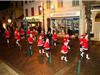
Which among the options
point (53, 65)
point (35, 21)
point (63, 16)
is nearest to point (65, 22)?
point (63, 16)

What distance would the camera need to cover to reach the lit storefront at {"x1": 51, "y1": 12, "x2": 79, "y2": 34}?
28.3 meters

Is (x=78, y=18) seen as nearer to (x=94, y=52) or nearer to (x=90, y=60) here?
(x=94, y=52)

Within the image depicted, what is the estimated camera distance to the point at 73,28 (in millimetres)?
28938

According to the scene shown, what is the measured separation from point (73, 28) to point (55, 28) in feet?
14.4

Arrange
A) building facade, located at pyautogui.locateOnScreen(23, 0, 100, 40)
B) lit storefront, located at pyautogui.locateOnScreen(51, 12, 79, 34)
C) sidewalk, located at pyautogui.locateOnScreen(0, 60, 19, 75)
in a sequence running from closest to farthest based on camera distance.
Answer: sidewalk, located at pyautogui.locateOnScreen(0, 60, 19, 75)
building facade, located at pyautogui.locateOnScreen(23, 0, 100, 40)
lit storefront, located at pyautogui.locateOnScreen(51, 12, 79, 34)

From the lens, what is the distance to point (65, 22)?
100ft

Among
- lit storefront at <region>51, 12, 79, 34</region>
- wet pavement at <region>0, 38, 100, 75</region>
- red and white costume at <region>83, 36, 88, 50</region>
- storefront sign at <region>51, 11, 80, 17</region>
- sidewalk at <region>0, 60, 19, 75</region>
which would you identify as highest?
storefront sign at <region>51, 11, 80, 17</region>

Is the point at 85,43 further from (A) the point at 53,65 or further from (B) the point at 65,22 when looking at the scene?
(B) the point at 65,22

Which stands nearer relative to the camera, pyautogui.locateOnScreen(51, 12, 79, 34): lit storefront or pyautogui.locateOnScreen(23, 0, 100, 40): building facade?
pyautogui.locateOnScreen(23, 0, 100, 40): building facade

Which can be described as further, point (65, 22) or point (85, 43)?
point (65, 22)

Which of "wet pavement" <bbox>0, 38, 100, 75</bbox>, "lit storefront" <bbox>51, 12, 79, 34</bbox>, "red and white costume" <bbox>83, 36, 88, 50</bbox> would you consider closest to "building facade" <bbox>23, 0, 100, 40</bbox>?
"lit storefront" <bbox>51, 12, 79, 34</bbox>

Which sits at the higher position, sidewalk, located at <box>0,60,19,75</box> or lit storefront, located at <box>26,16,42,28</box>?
lit storefront, located at <box>26,16,42,28</box>

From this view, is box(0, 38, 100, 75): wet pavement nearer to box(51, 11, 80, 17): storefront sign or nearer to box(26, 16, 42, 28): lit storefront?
box(51, 11, 80, 17): storefront sign

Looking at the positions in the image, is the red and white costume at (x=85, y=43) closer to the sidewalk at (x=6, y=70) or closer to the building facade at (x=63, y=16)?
the sidewalk at (x=6, y=70)
